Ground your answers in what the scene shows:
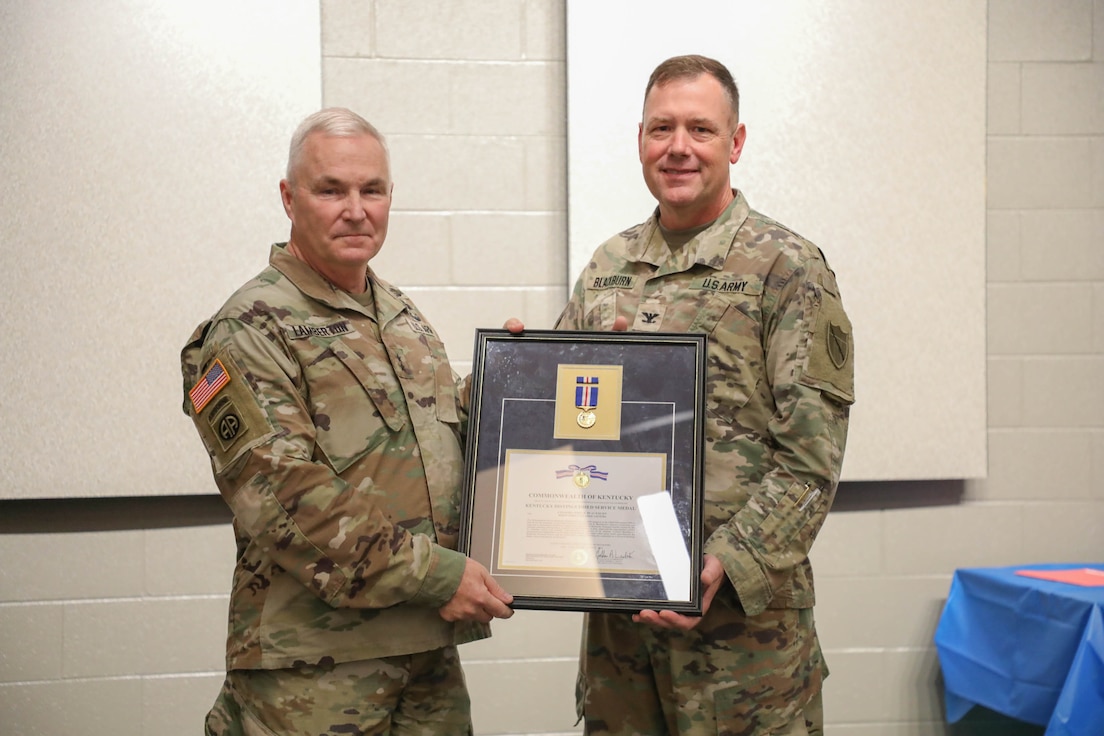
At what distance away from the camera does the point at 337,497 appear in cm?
168

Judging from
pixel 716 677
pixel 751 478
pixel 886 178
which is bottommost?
pixel 716 677

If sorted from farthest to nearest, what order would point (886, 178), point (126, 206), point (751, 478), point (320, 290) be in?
point (886, 178), point (126, 206), point (751, 478), point (320, 290)

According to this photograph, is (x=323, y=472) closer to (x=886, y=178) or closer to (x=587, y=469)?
(x=587, y=469)

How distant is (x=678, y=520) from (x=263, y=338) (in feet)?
2.50

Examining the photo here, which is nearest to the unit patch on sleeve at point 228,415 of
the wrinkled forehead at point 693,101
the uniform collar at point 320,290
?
the uniform collar at point 320,290

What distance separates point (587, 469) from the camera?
6.09ft

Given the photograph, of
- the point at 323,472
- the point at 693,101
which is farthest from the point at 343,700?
the point at 693,101

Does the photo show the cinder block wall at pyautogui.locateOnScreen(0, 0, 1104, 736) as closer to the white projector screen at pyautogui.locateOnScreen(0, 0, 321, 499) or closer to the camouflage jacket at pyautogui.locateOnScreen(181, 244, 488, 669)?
the white projector screen at pyautogui.locateOnScreen(0, 0, 321, 499)

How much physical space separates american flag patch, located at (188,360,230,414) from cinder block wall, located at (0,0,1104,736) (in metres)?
1.39

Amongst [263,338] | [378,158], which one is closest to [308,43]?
[378,158]

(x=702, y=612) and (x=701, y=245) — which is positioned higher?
(x=701, y=245)

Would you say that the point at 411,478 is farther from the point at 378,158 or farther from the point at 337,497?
the point at 378,158

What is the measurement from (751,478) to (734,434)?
0.09m

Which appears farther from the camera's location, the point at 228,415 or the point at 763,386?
the point at 763,386
